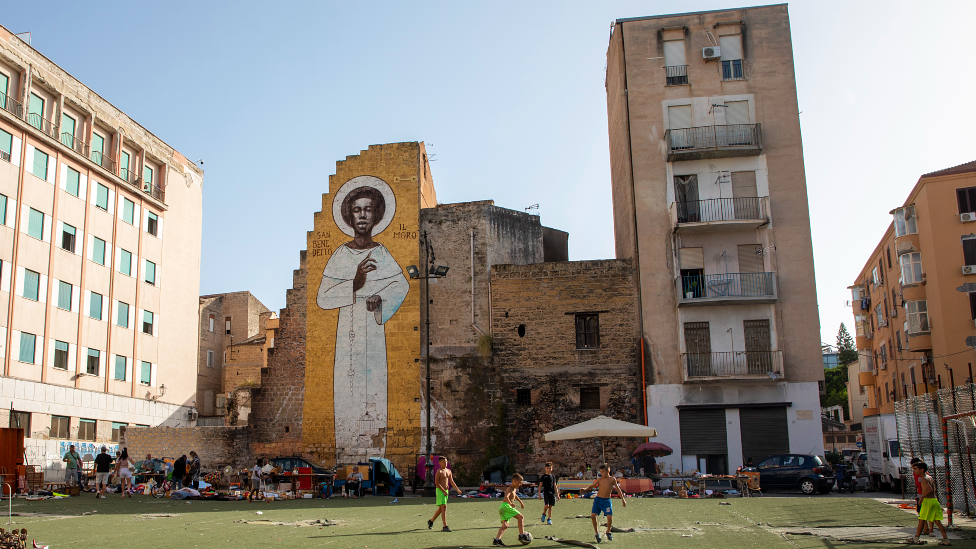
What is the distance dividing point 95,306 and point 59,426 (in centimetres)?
551

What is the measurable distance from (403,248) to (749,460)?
49.6 ft

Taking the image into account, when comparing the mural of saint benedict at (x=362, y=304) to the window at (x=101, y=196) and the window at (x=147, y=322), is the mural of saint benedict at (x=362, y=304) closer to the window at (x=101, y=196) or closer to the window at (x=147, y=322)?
the window at (x=147, y=322)

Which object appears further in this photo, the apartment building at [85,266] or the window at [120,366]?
the window at [120,366]

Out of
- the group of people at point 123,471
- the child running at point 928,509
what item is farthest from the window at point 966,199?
the group of people at point 123,471

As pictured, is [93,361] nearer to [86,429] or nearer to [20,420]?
[86,429]

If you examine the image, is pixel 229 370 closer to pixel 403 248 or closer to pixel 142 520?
pixel 403 248

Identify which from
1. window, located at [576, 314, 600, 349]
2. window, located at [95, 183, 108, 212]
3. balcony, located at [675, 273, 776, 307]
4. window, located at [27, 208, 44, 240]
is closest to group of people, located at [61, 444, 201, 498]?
window, located at [27, 208, 44, 240]

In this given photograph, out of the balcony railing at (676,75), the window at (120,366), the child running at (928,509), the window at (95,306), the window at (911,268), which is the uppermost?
the balcony railing at (676,75)

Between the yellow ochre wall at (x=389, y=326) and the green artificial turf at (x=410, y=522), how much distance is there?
9.00 metres

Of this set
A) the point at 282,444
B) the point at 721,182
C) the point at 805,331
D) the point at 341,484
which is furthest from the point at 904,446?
the point at 282,444

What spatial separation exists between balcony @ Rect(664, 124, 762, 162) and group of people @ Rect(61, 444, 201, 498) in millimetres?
20232

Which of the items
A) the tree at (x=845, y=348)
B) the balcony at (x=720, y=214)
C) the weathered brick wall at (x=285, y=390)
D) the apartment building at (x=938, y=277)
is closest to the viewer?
the balcony at (x=720, y=214)

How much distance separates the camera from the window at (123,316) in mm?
35781

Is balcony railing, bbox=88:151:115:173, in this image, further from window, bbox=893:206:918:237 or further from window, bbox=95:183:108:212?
window, bbox=893:206:918:237
